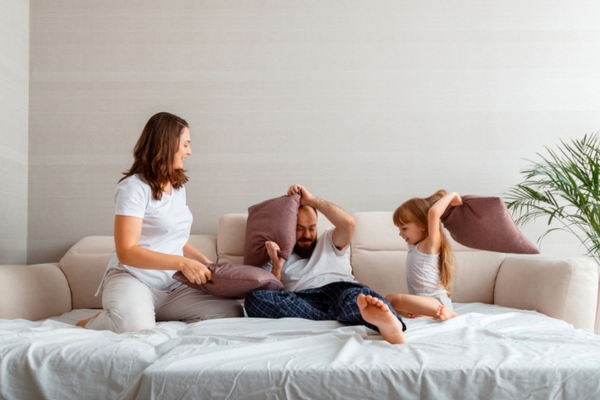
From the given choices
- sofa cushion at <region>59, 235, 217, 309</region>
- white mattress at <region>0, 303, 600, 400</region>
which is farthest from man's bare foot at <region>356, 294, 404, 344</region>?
sofa cushion at <region>59, 235, 217, 309</region>

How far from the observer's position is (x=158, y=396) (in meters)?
1.42

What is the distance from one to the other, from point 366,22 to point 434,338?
2.29m

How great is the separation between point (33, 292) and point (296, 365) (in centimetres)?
159

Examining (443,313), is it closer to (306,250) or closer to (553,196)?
(306,250)

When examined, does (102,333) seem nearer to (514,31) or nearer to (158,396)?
(158,396)

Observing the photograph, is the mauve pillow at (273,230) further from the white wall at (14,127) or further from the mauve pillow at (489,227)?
the white wall at (14,127)

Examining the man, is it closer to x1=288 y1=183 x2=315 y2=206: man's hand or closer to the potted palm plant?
x1=288 y1=183 x2=315 y2=206: man's hand

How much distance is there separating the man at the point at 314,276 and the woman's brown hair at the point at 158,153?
583mm

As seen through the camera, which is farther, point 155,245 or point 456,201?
point 456,201

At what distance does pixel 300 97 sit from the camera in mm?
3449

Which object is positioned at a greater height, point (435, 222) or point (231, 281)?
point (435, 222)

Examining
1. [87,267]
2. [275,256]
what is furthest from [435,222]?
[87,267]

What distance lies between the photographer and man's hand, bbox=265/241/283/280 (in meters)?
2.60

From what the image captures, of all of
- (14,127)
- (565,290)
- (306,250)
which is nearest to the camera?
(565,290)
